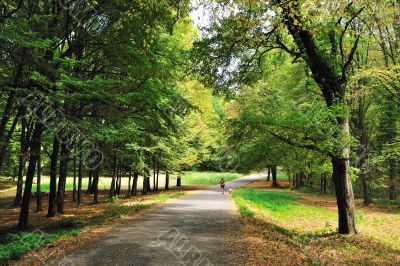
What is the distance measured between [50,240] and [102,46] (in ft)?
25.4

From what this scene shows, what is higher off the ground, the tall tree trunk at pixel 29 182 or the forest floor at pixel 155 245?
the tall tree trunk at pixel 29 182

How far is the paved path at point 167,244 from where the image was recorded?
810cm

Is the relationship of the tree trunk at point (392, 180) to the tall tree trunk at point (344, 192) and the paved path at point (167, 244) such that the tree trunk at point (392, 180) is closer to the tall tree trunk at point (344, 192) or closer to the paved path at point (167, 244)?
the tall tree trunk at point (344, 192)

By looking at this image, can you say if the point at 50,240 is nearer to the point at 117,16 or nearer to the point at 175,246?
the point at 175,246

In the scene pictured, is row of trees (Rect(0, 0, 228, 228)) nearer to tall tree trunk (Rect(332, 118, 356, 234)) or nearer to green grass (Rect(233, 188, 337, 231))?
tall tree trunk (Rect(332, 118, 356, 234))

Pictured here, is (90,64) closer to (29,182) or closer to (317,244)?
(29,182)

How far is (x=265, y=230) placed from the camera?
12.3 meters

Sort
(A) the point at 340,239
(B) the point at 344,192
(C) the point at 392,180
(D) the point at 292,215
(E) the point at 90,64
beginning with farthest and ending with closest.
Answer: (C) the point at 392,180
(D) the point at 292,215
(E) the point at 90,64
(B) the point at 344,192
(A) the point at 340,239

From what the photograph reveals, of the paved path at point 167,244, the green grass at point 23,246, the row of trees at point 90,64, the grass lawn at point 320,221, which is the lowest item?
the grass lawn at point 320,221

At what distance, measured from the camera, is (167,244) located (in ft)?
31.7

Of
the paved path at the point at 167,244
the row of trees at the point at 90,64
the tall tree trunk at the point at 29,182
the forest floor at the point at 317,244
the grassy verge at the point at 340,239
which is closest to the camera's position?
the paved path at the point at 167,244

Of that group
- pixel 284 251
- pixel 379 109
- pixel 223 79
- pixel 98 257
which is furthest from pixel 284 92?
pixel 98 257

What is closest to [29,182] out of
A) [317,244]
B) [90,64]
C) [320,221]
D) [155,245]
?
[90,64]

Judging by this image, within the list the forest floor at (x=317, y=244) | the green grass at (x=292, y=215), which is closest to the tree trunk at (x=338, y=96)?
the forest floor at (x=317, y=244)
